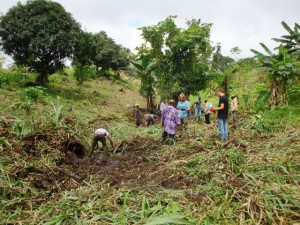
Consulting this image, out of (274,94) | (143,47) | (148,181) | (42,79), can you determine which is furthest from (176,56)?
(148,181)

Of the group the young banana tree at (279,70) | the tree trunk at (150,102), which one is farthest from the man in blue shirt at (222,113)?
the tree trunk at (150,102)

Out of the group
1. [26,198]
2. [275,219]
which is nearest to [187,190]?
[275,219]

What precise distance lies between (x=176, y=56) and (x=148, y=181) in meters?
10.8

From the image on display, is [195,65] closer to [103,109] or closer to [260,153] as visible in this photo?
[103,109]

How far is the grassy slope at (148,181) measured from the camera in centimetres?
332

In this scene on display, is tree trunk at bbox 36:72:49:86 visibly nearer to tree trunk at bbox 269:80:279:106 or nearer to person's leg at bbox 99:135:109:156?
person's leg at bbox 99:135:109:156

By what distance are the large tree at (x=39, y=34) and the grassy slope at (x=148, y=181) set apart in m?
9.55

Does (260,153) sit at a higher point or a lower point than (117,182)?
higher

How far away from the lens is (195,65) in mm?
14430

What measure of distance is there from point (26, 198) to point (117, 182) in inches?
51.5

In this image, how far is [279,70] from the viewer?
9750mm

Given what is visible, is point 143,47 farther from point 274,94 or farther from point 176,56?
point 274,94

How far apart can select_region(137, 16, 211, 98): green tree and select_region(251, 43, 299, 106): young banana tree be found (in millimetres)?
3843

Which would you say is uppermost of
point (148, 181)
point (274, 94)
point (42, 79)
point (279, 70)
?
point (279, 70)
